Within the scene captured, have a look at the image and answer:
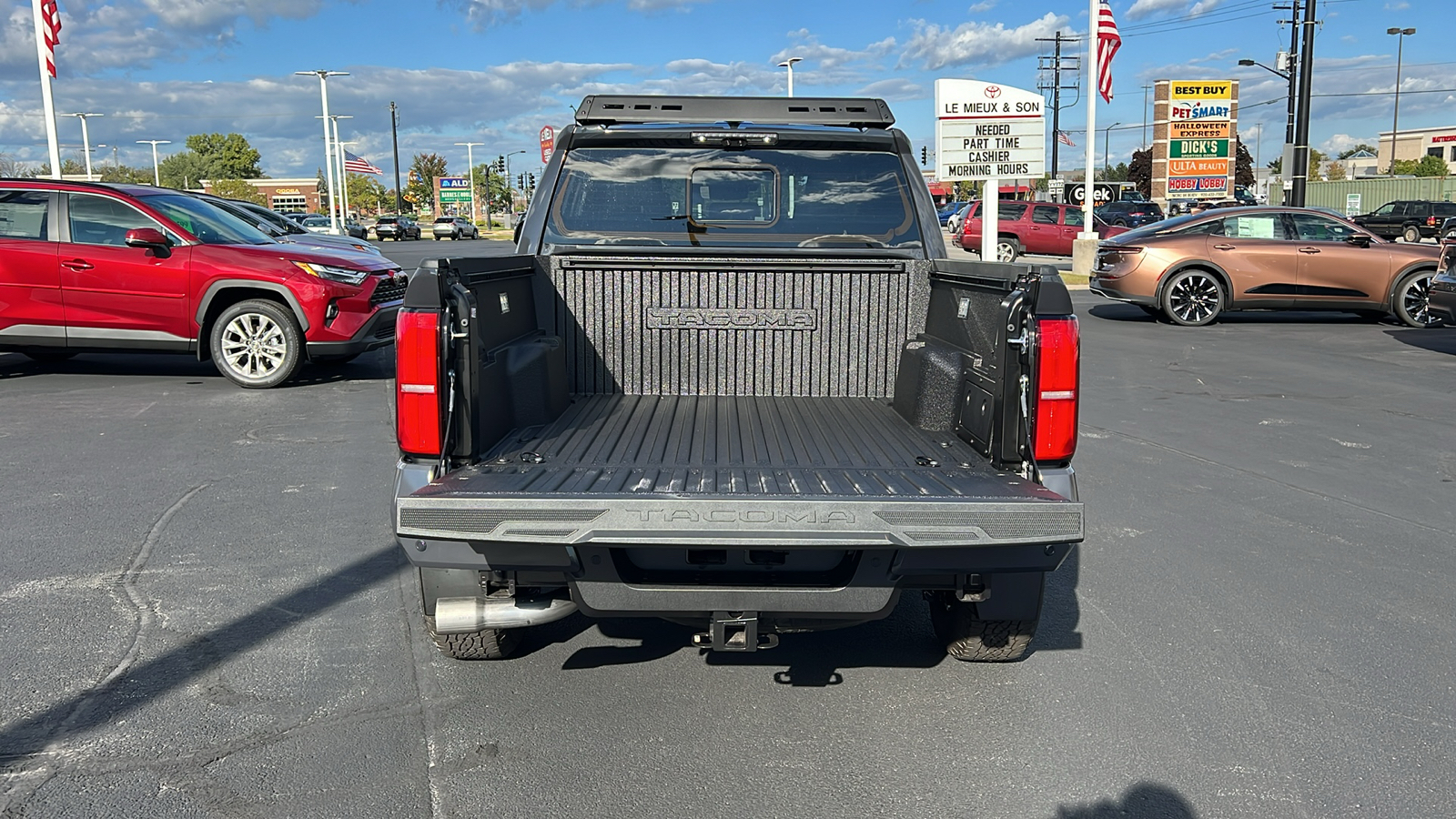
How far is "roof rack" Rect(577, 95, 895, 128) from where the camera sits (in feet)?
17.5

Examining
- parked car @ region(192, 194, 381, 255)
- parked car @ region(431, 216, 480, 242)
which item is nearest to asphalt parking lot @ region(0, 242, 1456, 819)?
parked car @ region(192, 194, 381, 255)

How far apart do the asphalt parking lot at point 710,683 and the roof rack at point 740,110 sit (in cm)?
230

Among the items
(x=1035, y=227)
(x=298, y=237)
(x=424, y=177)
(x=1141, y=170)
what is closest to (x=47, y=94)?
(x=298, y=237)

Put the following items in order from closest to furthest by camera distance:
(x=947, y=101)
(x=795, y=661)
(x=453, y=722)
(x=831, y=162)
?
(x=453, y=722), (x=795, y=661), (x=831, y=162), (x=947, y=101)

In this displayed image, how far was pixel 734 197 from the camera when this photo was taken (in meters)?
5.23

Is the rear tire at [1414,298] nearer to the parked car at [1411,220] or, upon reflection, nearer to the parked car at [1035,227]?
the parked car at [1035,227]

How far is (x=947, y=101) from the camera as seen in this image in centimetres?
1518

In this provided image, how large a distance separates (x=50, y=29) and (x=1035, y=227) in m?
22.8

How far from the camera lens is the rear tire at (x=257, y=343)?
32.6ft

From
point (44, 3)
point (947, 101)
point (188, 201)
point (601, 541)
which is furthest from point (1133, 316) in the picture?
point (44, 3)

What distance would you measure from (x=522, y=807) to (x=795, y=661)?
1.31 m

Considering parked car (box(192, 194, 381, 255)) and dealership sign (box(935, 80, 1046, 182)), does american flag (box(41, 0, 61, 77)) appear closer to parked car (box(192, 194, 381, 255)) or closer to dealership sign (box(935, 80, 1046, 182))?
parked car (box(192, 194, 381, 255))

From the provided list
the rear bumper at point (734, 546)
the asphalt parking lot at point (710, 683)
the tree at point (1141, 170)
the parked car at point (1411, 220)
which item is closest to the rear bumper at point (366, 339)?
the asphalt parking lot at point (710, 683)

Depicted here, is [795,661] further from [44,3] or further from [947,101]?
[44,3]
